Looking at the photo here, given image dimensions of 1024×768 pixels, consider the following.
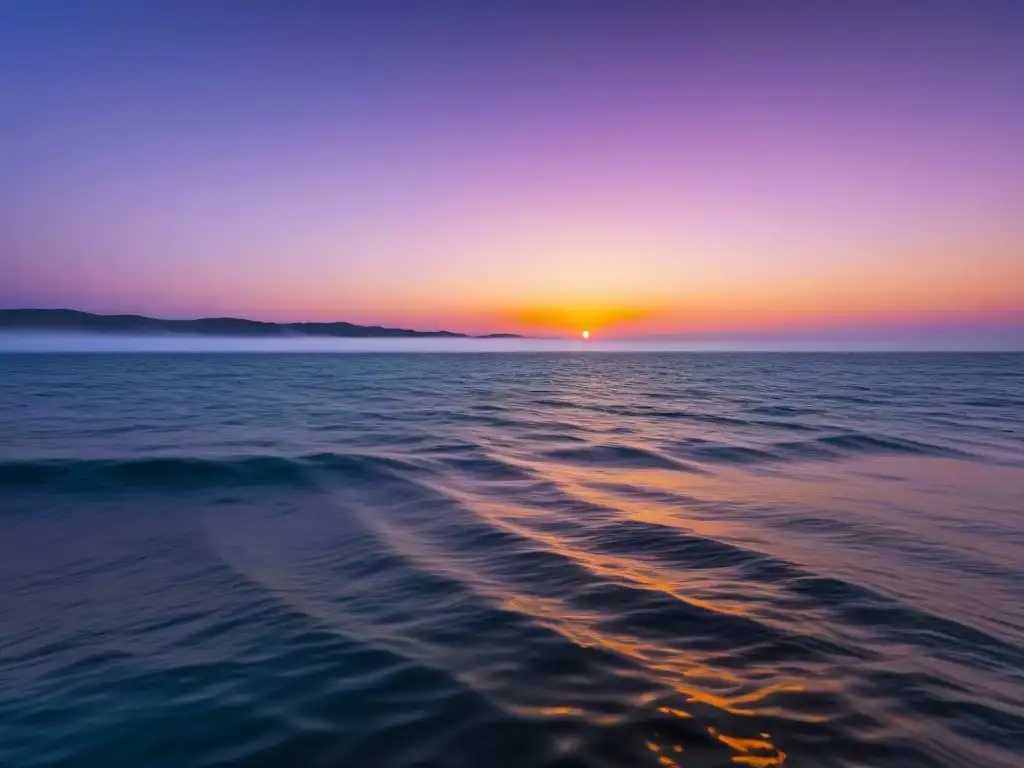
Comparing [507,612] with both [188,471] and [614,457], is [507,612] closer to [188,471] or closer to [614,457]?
[614,457]

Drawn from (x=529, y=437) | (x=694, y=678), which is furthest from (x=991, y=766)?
(x=529, y=437)

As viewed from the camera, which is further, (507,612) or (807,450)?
(807,450)

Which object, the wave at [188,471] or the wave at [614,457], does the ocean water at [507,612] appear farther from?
the wave at [614,457]

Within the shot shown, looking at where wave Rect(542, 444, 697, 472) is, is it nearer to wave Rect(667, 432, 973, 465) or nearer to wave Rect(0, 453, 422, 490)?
wave Rect(667, 432, 973, 465)

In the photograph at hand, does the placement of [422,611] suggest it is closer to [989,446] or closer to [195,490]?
[195,490]

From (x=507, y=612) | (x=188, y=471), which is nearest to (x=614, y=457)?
(x=507, y=612)

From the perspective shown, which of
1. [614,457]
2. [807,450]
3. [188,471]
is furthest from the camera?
[807,450]

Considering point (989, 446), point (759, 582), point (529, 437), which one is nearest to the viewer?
point (759, 582)

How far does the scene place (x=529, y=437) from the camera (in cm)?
2142

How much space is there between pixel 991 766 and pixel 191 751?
5.89m

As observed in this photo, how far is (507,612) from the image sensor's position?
676 cm

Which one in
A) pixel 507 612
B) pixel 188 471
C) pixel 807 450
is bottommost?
pixel 188 471

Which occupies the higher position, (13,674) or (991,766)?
(991,766)

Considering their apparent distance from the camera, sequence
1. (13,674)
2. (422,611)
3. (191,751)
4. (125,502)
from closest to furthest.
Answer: (191,751)
(13,674)
(422,611)
(125,502)
